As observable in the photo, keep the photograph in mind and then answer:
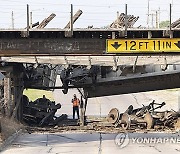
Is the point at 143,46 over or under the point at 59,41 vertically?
under

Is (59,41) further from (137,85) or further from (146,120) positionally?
(137,85)

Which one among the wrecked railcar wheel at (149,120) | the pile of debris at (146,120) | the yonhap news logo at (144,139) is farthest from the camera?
the pile of debris at (146,120)

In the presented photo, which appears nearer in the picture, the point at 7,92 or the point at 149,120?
the point at 7,92

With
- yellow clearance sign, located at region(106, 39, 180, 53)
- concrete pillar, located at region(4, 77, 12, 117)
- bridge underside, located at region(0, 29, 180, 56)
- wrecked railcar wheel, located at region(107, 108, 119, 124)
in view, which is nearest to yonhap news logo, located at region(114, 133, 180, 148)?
wrecked railcar wheel, located at region(107, 108, 119, 124)

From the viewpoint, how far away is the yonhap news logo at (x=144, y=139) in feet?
72.9

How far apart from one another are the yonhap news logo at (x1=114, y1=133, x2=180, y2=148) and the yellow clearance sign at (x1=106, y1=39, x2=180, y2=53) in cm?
530

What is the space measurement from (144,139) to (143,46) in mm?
7103

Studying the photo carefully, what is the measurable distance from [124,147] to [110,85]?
9490mm

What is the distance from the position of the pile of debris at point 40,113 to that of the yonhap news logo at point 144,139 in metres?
5.72

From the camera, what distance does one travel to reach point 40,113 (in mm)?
29391

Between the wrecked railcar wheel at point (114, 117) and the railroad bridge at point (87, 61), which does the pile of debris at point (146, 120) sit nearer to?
the wrecked railcar wheel at point (114, 117)

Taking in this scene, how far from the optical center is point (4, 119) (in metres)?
25.9

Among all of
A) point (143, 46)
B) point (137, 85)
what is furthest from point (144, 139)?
point (143, 46)

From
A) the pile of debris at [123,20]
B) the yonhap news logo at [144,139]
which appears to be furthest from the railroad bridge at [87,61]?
the yonhap news logo at [144,139]
